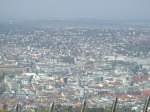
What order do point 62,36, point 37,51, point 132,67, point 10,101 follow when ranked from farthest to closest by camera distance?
point 62,36 < point 37,51 < point 132,67 < point 10,101

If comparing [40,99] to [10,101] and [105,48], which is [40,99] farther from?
[105,48]

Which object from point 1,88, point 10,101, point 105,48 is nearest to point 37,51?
point 105,48

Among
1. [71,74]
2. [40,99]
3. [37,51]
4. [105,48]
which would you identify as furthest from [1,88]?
[105,48]

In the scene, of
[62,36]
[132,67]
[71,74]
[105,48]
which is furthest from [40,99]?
[62,36]

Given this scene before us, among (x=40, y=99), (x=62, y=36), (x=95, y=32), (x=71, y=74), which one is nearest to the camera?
(x=40, y=99)

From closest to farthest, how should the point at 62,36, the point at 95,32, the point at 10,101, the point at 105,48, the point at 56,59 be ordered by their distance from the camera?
1. the point at 10,101
2. the point at 56,59
3. the point at 105,48
4. the point at 62,36
5. the point at 95,32

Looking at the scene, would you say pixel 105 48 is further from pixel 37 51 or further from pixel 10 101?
pixel 10 101

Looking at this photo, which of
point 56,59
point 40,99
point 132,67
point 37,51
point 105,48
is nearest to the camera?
point 40,99

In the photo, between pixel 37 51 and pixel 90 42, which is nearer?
pixel 37 51

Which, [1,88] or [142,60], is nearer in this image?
[1,88]
